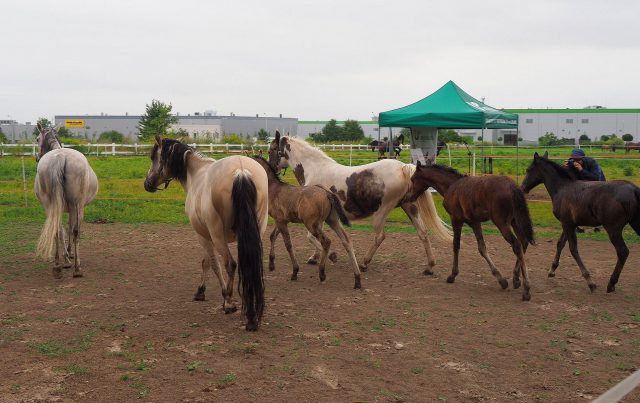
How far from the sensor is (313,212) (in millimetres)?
8273

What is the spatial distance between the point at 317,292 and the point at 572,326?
3.13m

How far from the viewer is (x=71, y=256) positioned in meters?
10.1

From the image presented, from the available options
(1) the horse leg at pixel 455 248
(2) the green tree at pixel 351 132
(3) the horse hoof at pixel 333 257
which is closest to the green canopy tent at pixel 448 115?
(3) the horse hoof at pixel 333 257

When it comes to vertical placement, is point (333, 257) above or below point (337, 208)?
below

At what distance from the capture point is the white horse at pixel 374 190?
370 inches

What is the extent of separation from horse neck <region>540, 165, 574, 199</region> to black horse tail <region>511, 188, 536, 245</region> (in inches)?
46.3

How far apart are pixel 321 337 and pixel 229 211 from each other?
1.60 m

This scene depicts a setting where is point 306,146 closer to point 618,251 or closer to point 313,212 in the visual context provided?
point 313,212

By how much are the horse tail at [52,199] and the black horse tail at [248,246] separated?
11.6 ft

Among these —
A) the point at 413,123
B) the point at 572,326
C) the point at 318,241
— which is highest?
the point at 413,123

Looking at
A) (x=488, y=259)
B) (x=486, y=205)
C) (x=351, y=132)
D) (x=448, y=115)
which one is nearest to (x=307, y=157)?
(x=486, y=205)

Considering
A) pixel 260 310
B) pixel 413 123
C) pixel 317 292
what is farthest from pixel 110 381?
pixel 413 123

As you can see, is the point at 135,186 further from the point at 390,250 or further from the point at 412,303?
the point at 412,303

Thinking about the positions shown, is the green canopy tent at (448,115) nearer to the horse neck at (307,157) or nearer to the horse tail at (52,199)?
the horse neck at (307,157)
